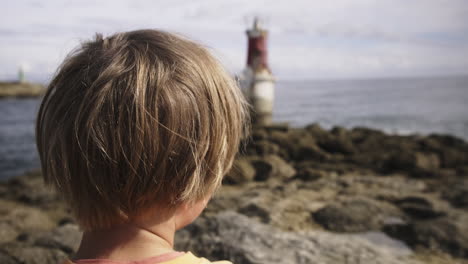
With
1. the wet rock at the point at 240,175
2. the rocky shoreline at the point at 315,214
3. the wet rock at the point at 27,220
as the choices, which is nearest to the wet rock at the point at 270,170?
the rocky shoreline at the point at 315,214

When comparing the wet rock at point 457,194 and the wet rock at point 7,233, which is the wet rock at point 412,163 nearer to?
the wet rock at point 457,194

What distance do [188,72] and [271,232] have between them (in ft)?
7.03

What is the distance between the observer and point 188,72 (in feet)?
3.57

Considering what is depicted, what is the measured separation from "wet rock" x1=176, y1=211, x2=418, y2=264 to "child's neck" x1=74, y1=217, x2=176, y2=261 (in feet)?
4.88

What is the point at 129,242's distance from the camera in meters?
1.09

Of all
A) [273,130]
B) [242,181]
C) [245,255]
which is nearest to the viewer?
[245,255]

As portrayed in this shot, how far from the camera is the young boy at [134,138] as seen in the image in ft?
3.39

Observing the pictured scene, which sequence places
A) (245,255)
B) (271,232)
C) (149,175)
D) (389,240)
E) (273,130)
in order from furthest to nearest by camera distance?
(273,130) < (389,240) < (271,232) < (245,255) < (149,175)

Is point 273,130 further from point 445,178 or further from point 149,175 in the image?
point 149,175

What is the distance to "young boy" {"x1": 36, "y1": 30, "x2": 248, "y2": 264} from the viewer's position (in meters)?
1.03

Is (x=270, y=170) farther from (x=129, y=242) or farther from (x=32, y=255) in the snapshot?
(x=129, y=242)

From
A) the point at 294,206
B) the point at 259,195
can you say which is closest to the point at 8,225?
the point at 259,195

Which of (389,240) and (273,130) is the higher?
(389,240)

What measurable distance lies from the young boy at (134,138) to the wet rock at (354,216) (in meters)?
2.69
